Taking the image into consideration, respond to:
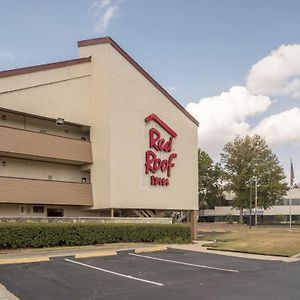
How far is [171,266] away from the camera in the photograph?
1700 cm

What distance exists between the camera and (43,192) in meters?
29.5

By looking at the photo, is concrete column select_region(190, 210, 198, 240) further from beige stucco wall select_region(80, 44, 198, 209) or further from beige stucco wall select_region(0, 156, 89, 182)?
beige stucco wall select_region(0, 156, 89, 182)

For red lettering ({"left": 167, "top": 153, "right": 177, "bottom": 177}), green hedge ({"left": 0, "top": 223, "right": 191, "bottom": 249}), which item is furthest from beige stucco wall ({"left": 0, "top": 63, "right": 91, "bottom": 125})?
green hedge ({"left": 0, "top": 223, "right": 191, "bottom": 249})

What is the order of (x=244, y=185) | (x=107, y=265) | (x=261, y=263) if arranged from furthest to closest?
(x=244, y=185) → (x=261, y=263) → (x=107, y=265)

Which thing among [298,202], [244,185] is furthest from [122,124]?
[298,202]

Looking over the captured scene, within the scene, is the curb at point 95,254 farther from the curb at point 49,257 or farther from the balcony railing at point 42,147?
the balcony railing at point 42,147

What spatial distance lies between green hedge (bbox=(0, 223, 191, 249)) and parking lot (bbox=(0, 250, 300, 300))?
4191 mm

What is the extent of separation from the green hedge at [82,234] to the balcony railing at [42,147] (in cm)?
648

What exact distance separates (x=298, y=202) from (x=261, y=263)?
82902 millimetres

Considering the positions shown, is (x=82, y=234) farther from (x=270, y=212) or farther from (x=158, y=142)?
(x=270, y=212)

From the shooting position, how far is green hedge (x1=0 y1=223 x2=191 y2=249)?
2130cm

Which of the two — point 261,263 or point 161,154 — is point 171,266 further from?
point 161,154

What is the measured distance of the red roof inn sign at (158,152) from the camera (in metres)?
34.6

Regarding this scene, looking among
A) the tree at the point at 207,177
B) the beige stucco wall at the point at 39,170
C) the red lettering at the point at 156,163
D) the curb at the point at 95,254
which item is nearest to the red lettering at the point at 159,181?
the red lettering at the point at 156,163
